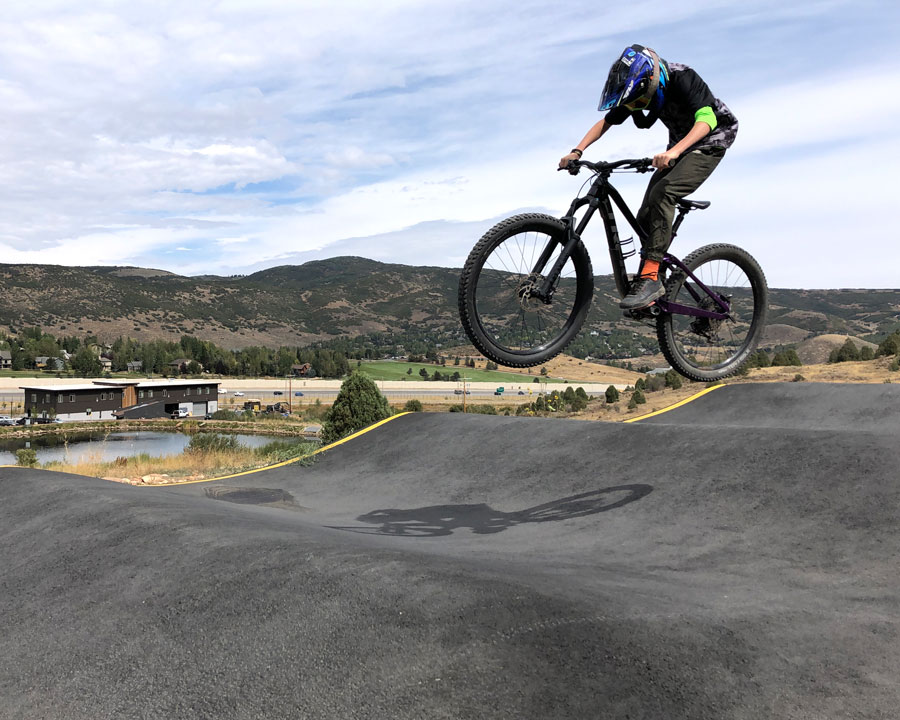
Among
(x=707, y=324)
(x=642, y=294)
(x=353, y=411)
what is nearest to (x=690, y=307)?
(x=707, y=324)

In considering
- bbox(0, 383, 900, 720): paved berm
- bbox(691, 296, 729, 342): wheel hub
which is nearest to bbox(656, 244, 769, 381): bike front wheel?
bbox(691, 296, 729, 342): wheel hub

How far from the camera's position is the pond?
175 feet

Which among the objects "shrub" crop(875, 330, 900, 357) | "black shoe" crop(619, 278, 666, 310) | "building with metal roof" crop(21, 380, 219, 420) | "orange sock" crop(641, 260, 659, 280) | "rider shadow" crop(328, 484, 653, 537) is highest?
"orange sock" crop(641, 260, 659, 280)

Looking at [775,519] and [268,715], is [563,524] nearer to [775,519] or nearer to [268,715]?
[775,519]

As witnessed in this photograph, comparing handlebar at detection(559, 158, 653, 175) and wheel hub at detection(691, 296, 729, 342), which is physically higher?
handlebar at detection(559, 158, 653, 175)

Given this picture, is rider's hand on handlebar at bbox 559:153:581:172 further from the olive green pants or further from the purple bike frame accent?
the purple bike frame accent

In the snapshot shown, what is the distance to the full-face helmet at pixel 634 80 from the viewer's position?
521 cm

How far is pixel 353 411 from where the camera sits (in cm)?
2764

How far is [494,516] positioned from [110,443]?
60637 millimetres

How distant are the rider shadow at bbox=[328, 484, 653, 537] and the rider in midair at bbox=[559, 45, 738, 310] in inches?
308

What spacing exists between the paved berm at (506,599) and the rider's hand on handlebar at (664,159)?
4.12 meters

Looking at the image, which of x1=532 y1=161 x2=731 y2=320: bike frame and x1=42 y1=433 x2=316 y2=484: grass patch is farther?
x1=42 y1=433 x2=316 y2=484: grass patch

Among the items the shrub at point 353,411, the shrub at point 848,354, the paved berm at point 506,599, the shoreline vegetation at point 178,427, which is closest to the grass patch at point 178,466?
the shrub at point 353,411

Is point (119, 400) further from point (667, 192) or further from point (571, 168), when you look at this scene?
point (667, 192)
